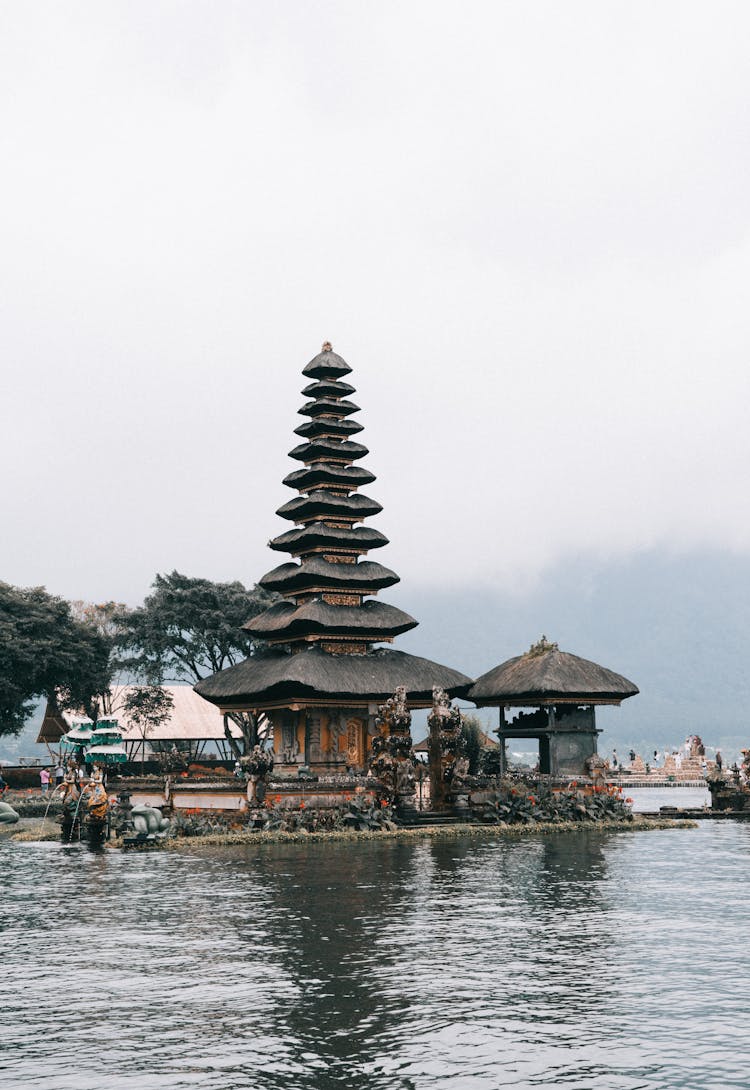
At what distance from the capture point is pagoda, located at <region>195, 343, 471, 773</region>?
52312 millimetres

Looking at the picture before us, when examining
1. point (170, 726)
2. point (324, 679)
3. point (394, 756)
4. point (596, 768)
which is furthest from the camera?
point (170, 726)

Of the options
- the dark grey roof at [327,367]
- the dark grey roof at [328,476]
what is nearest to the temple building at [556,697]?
the dark grey roof at [328,476]

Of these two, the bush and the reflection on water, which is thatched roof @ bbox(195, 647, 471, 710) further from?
the reflection on water

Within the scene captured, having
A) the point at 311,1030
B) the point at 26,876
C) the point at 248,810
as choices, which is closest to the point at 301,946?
the point at 311,1030

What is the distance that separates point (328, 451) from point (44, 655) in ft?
78.4

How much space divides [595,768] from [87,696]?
131 ft

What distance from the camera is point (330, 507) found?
59531mm

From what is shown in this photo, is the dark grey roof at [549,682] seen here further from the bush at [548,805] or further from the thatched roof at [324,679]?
the bush at [548,805]

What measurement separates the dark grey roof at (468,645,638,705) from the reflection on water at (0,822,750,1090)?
1830cm

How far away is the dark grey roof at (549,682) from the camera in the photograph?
1930 inches

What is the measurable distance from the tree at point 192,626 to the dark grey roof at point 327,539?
609 inches

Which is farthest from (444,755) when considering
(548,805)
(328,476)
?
(328,476)

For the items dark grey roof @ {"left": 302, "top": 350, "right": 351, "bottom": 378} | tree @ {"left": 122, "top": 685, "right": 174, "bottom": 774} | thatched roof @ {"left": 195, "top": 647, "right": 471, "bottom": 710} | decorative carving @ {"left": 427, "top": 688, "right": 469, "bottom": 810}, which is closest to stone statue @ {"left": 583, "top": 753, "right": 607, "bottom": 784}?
decorative carving @ {"left": 427, "top": 688, "right": 469, "bottom": 810}

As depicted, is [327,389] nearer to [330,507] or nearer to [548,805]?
[330,507]
